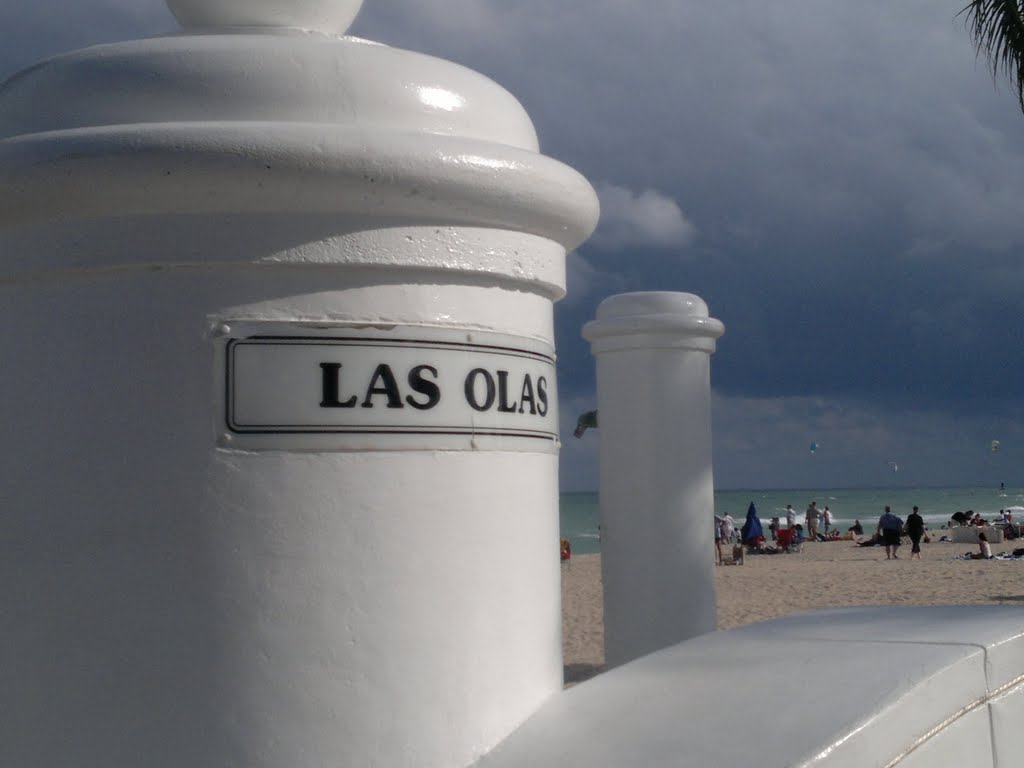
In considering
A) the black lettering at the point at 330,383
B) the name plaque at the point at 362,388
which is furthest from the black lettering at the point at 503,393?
the black lettering at the point at 330,383

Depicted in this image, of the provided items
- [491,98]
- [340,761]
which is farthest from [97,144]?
[340,761]

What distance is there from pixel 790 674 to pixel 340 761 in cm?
79

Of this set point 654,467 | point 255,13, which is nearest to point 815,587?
point 654,467

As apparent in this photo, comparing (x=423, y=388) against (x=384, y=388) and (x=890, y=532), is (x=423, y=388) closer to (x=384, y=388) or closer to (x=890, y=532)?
(x=384, y=388)

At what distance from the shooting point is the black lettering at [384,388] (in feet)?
5.64

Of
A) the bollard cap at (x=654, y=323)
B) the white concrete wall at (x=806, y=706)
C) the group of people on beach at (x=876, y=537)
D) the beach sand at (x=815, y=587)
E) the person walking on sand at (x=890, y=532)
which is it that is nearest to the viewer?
the white concrete wall at (x=806, y=706)

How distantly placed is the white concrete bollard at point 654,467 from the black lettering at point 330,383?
371 cm

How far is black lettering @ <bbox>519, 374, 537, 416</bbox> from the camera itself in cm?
192

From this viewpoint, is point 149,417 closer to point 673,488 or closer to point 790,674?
point 790,674

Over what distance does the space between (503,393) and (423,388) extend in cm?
17

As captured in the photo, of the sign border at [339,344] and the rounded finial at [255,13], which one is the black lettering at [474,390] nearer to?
the sign border at [339,344]

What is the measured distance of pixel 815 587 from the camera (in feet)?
70.9

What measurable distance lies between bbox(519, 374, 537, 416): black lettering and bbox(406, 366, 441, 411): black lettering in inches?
7.9

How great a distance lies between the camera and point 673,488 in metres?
5.70
